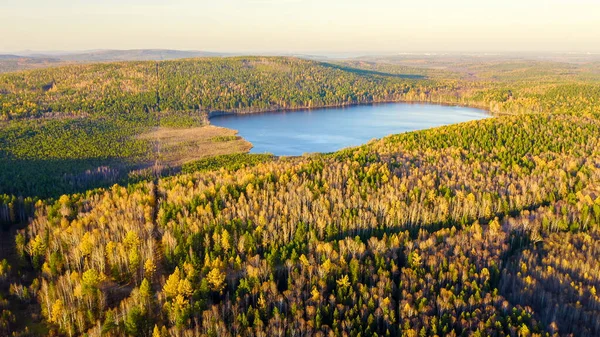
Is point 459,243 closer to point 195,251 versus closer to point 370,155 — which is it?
point 195,251

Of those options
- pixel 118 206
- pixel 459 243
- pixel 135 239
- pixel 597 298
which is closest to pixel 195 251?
pixel 135 239

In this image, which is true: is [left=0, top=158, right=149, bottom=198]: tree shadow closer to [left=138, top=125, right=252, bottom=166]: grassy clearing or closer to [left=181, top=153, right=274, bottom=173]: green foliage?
[left=138, top=125, right=252, bottom=166]: grassy clearing

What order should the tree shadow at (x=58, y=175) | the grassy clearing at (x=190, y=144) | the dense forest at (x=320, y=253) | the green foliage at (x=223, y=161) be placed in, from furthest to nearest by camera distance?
the grassy clearing at (x=190, y=144), the green foliage at (x=223, y=161), the tree shadow at (x=58, y=175), the dense forest at (x=320, y=253)

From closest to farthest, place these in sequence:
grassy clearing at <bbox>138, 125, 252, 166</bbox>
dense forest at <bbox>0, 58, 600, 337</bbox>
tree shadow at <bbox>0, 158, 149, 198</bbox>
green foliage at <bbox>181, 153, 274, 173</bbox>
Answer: dense forest at <bbox>0, 58, 600, 337</bbox>
tree shadow at <bbox>0, 158, 149, 198</bbox>
green foliage at <bbox>181, 153, 274, 173</bbox>
grassy clearing at <bbox>138, 125, 252, 166</bbox>

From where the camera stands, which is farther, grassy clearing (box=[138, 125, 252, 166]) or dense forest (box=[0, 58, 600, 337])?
grassy clearing (box=[138, 125, 252, 166])

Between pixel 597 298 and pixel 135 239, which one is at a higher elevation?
pixel 135 239

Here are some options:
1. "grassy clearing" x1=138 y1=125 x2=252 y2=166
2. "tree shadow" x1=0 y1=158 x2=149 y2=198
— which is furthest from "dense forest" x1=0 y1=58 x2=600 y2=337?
"grassy clearing" x1=138 y1=125 x2=252 y2=166

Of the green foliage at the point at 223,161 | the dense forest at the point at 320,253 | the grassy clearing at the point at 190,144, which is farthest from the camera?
the grassy clearing at the point at 190,144

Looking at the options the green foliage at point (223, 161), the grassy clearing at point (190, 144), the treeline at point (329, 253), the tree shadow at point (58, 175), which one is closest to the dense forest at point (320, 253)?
the treeline at point (329, 253)

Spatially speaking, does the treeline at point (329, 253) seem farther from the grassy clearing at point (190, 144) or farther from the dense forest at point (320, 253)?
the grassy clearing at point (190, 144)
